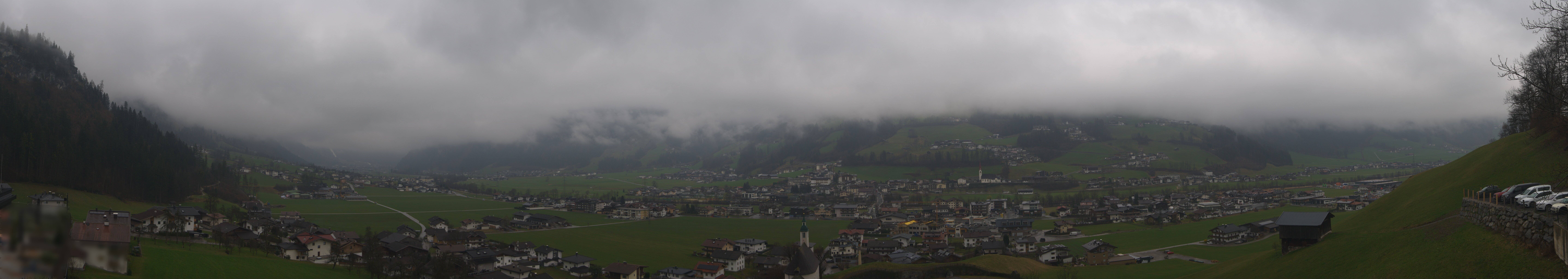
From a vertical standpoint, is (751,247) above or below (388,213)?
below

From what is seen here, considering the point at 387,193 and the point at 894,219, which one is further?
the point at 387,193

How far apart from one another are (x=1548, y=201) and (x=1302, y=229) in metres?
15.4

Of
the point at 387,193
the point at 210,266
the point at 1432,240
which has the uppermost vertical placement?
the point at 1432,240

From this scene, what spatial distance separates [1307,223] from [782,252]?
32.6 metres

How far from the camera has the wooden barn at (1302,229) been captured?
28.8 metres

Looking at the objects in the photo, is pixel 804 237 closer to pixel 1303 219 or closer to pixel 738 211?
pixel 1303 219

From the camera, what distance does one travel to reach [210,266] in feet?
101

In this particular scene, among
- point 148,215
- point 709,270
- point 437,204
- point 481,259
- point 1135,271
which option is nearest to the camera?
point 1135,271

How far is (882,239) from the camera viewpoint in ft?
209

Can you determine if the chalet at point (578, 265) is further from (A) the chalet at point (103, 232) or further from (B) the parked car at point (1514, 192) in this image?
(B) the parked car at point (1514, 192)

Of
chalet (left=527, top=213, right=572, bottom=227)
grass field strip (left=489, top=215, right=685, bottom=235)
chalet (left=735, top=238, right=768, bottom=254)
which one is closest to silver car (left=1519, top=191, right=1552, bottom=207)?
chalet (left=735, top=238, right=768, bottom=254)

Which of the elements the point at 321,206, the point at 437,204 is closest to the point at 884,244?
the point at 321,206

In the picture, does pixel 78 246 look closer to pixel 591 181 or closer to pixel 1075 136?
pixel 591 181

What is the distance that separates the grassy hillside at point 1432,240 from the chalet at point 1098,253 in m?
11.7
